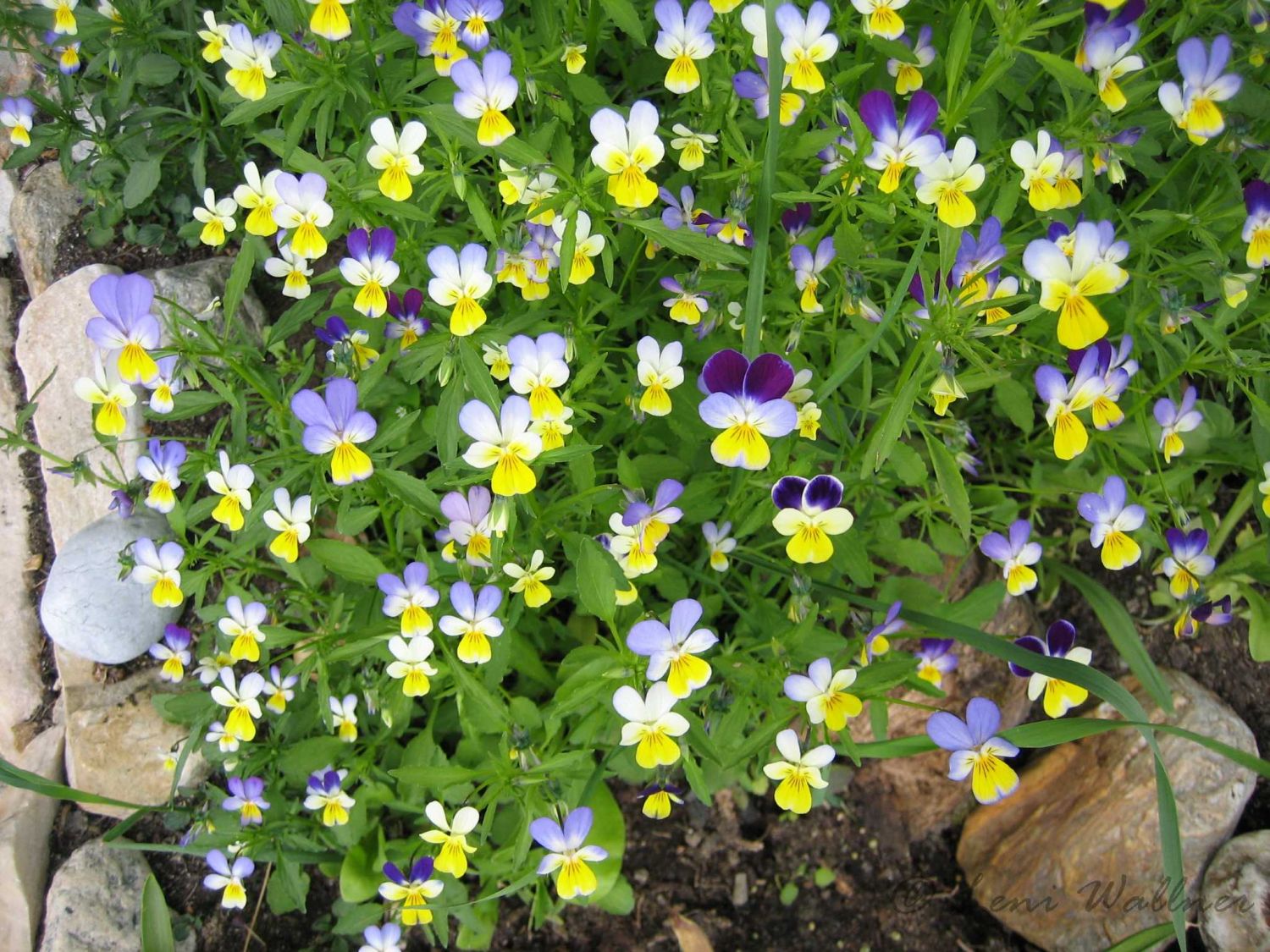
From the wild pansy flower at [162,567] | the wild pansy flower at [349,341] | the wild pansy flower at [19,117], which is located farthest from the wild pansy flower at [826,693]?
the wild pansy flower at [19,117]

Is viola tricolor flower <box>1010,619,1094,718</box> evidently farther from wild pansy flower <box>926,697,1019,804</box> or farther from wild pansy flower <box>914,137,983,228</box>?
wild pansy flower <box>914,137,983,228</box>

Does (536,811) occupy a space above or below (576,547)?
below

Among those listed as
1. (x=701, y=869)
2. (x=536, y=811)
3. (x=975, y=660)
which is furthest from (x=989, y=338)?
(x=701, y=869)

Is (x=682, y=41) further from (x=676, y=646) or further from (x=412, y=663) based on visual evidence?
(x=412, y=663)

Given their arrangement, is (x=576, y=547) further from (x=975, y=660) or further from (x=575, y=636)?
(x=975, y=660)

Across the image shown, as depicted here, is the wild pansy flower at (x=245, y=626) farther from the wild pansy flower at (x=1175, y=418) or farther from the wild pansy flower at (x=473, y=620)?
the wild pansy flower at (x=1175, y=418)
